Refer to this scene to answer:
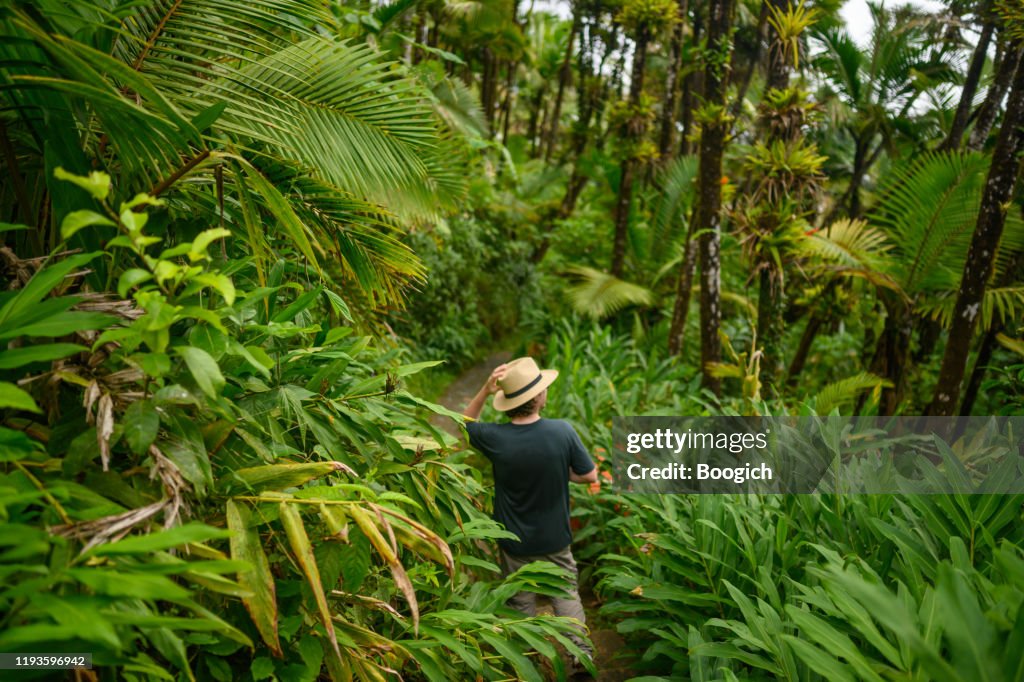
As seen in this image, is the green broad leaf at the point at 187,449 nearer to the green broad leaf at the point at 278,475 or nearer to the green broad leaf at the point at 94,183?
the green broad leaf at the point at 278,475

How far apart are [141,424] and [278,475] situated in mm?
440

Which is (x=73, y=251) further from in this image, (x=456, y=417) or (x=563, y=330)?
(x=563, y=330)

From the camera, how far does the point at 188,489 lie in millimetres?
1628

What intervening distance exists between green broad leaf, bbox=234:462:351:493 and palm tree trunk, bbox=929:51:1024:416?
4853mm

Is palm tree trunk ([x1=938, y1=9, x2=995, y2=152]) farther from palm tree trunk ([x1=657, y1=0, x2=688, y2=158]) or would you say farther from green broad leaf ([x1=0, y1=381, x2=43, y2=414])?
green broad leaf ([x1=0, y1=381, x2=43, y2=414])

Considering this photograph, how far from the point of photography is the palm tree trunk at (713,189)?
617 cm

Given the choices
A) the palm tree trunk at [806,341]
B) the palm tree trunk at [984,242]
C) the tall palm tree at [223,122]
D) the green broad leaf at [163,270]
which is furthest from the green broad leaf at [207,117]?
the palm tree trunk at [806,341]

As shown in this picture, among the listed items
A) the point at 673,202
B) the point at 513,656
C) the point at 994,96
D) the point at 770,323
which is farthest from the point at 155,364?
the point at 673,202

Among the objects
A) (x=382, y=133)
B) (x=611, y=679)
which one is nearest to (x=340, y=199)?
(x=382, y=133)

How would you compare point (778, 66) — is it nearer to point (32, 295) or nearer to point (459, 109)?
point (459, 109)

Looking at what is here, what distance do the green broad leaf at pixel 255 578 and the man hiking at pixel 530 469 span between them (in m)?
1.70

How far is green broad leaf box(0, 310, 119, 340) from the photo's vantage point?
144 cm

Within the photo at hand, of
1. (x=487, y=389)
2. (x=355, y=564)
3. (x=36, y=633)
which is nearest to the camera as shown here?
(x=36, y=633)

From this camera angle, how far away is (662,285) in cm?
1058
